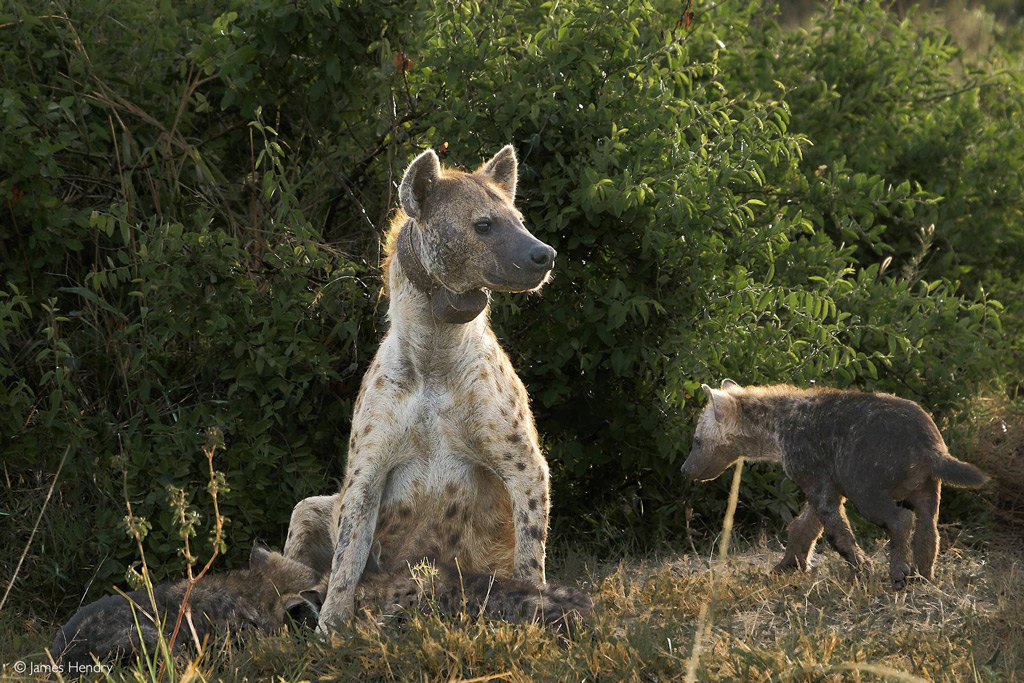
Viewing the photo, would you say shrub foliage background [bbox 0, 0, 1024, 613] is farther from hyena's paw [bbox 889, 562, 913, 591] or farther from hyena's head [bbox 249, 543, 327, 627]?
hyena's paw [bbox 889, 562, 913, 591]

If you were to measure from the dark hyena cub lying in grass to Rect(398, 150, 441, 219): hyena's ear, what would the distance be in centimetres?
186

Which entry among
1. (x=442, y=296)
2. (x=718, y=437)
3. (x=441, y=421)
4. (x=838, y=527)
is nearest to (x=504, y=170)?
(x=442, y=296)

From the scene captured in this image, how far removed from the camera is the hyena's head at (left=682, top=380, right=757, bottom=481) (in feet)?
18.3

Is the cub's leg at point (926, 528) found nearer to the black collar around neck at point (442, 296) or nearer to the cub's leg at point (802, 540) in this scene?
the cub's leg at point (802, 540)

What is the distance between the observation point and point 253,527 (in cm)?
563

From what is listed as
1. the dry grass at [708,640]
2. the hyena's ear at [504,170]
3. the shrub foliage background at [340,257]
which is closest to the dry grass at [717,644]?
the dry grass at [708,640]

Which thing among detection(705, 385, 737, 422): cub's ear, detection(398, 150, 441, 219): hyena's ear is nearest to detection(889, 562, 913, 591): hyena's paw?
detection(705, 385, 737, 422): cub's ear

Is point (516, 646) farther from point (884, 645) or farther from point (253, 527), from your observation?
point (253, 527)

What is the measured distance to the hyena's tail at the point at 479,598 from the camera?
407 cm

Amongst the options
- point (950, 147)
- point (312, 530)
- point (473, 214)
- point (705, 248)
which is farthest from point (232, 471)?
point (950, 147)

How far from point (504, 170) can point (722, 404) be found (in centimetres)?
165

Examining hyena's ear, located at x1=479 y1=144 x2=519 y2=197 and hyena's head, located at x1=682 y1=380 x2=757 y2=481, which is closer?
hyena's ear, located at x1=479 y1=144 x2=519 y2=197

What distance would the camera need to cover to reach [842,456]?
16.5 feet

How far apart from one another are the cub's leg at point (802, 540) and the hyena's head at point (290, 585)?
2023 mm
